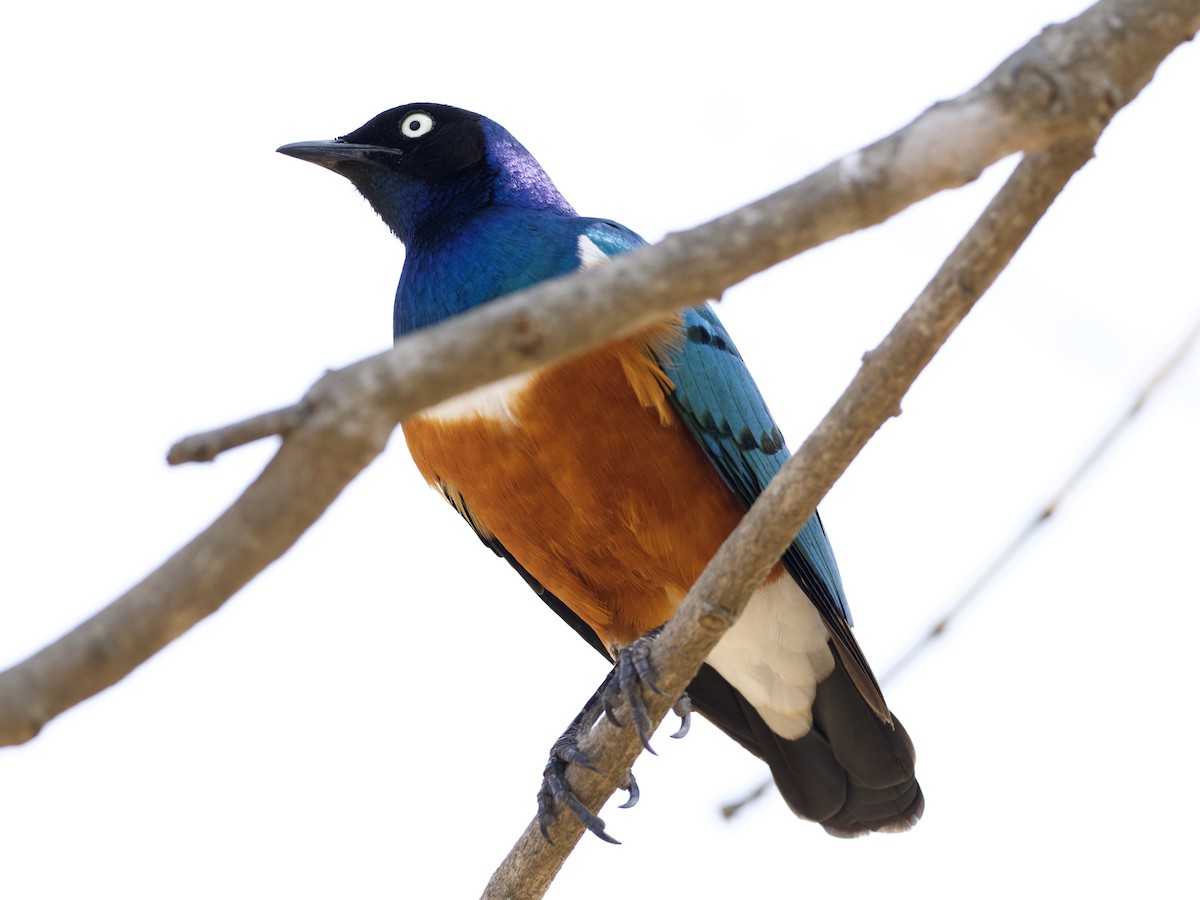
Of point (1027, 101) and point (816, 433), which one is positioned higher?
point (1027, 101)

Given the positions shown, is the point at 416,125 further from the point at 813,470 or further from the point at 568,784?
the point at 813,470

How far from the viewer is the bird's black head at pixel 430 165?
5324 millimetres

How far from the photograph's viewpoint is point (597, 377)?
14.1 ft

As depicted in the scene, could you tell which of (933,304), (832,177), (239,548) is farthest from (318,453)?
(933,304)

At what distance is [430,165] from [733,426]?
183 centimetres

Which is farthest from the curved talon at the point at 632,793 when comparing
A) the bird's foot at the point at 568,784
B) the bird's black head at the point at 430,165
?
the bird's black head at the point at 430,165

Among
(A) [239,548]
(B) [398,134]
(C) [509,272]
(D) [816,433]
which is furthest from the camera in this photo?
(B) [398,134]

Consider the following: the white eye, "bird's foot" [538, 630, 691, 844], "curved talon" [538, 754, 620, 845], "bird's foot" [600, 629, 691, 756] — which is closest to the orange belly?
"bird's foot" [538, 630, 691, 844]

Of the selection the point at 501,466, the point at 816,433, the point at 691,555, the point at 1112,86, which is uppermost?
the point at 1112,86

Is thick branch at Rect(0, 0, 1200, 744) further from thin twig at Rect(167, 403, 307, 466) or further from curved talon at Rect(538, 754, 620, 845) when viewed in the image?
curved talon at Rect(538, 754, 620, 845)

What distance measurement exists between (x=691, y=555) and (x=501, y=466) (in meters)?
0.71

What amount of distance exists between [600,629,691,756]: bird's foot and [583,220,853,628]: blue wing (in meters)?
0.71

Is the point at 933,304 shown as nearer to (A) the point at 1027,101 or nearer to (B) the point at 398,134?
(A) the point at 1027,101

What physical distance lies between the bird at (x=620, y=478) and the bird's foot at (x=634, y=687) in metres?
0.02
